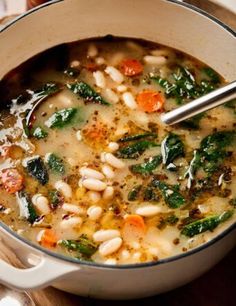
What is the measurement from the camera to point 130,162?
1935 millimetres

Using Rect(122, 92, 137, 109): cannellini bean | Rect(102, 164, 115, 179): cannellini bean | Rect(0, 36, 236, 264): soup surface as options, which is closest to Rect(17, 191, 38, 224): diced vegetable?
Rect(0, 36, 236, 264): soup surface

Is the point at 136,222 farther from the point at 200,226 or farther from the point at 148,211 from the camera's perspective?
the point at 200,226

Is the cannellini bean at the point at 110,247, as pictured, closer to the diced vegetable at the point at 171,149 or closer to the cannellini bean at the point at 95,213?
the cannellini bean at the point at 95,213

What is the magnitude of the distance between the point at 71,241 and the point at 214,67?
813 mm

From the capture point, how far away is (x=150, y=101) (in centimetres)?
209

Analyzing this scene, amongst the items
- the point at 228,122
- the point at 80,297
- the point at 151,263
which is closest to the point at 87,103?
the point at 228,122

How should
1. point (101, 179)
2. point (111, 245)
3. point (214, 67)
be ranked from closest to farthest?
point (111, 245), point (101, 179), point (214, 67)

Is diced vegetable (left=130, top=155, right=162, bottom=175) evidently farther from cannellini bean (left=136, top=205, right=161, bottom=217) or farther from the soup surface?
cannellini bean (left=136, top=205, right=161, bottom=217)

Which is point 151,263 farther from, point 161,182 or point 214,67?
point 214,67

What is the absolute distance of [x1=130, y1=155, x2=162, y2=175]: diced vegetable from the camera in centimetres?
191

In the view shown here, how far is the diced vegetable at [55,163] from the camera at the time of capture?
6.28ft

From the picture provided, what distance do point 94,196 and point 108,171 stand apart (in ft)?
0.30

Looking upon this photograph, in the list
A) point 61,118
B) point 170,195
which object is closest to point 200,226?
point 170,195

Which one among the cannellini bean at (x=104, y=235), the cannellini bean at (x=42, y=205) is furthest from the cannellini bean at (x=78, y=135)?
the cannellini bean at (x=104, y=235)
